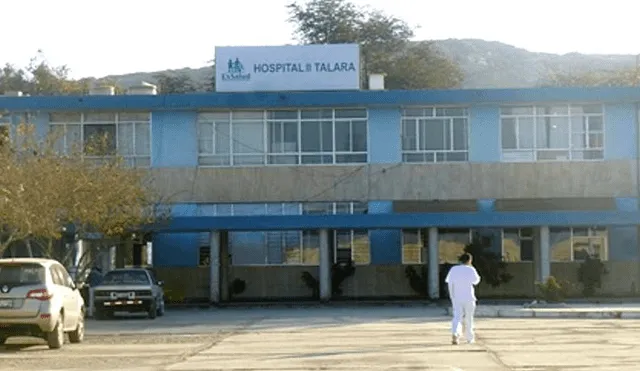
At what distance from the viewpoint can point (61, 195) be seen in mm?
36156

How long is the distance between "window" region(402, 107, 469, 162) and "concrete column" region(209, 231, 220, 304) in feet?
26.3

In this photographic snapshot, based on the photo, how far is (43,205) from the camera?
112 feet

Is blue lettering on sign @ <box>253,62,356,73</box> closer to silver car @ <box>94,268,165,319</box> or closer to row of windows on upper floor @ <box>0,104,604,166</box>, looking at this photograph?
row of windows on upper floor @ <box>0,104,604,166</box>

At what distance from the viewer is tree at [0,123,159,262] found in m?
33.2

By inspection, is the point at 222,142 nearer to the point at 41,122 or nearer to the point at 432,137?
the point at 41,122

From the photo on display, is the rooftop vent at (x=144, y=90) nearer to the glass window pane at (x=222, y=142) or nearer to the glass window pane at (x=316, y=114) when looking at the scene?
the glass window pane at (x=222, y=142)

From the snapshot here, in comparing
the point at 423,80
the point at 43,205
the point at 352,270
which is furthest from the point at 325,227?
the point at 423,80

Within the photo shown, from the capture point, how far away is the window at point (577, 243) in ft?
174

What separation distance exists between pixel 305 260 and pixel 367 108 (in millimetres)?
6636

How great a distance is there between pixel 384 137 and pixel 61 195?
18578mm

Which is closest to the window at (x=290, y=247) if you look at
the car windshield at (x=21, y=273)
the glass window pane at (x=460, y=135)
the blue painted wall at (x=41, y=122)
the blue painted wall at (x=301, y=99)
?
the glass window pane at (x=460, y=135)

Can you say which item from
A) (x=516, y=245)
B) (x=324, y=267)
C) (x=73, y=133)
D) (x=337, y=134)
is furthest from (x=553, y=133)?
(x=73, y=133)

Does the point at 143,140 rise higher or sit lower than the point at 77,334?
higher

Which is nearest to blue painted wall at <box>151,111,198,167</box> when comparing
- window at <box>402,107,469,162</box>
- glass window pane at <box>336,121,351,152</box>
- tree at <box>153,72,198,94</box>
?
glass window pane at <box>336,121,351,152</box>
